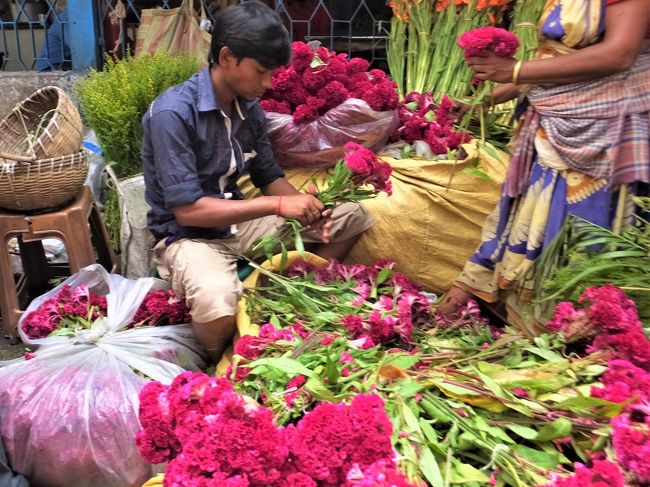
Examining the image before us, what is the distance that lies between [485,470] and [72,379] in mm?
1224

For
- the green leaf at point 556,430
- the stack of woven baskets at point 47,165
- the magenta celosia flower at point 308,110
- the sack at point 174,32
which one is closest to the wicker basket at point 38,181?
the stack of woven baskets at point 47,165

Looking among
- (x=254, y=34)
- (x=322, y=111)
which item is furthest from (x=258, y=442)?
(x=322, y=111)

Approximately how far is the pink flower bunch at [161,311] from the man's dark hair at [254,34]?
92 centimetres

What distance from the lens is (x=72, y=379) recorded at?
6.34 ft

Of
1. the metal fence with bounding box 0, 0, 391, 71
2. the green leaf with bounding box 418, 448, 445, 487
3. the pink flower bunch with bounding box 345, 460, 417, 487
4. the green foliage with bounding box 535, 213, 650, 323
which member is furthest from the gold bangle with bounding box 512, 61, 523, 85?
the metal fence with bounding box 0, 0, 391, 71

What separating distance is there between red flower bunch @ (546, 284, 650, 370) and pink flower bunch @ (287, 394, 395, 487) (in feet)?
2.14

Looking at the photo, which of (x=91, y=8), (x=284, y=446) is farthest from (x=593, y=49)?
(x=91, y=8)

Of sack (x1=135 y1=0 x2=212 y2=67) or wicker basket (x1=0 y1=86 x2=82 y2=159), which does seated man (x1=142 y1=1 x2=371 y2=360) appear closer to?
wicker basket (x1=0 y1=86 x2=82 y2=159)

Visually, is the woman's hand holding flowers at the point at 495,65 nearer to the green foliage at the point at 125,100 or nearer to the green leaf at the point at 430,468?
the green leaf at the point at 430,468

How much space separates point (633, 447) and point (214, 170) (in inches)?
65.8

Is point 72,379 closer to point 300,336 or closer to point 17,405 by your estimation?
point 17,405

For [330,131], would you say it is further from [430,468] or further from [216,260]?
[430,468]

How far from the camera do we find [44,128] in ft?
8.82

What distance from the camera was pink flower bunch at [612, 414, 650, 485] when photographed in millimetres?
1129
